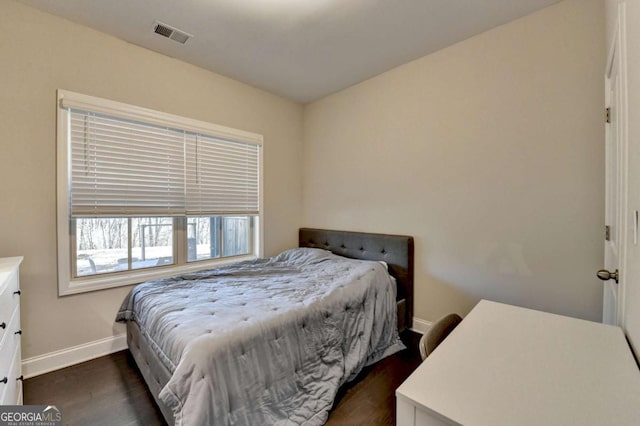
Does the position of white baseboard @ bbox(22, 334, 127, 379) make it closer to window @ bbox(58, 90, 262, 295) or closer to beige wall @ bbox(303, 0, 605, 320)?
window @ bbox(58, 90, 262, 295)

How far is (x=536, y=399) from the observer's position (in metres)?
0.70

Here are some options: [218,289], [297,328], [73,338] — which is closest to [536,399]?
[297,328]

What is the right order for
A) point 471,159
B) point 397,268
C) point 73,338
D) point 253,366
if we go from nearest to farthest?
point 253,366 → point 73,338 → point 471,159 → point 397,268

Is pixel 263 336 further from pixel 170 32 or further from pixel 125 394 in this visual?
pixel 170 32

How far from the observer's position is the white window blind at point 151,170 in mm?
2131

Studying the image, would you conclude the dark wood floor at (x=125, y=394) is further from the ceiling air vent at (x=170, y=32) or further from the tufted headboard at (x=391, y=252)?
the ceiling air vent at (x=170, y=32)

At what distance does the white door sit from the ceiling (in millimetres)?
957

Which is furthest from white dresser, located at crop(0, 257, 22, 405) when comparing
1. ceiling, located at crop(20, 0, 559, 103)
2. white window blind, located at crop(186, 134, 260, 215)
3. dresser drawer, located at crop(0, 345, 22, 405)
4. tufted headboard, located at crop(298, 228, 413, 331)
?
tufted headboard, located at crop(298, 228, 413, 331)

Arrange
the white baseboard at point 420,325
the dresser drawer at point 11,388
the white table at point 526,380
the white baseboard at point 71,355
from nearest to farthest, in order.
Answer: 1. the white table at point 526,380
2. the dresser drawer at point 11,388
3. the white baseboard at point 71,355
4. the white baseboard at point 420,325

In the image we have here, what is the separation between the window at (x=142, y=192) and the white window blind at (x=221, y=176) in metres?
0.01

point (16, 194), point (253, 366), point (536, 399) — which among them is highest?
point (16, 194)

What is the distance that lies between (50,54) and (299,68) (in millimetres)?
1957

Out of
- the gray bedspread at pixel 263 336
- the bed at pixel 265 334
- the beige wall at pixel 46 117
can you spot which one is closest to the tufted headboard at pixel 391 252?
the bed at pixel 265 334

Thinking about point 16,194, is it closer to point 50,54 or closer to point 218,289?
point 50,54
